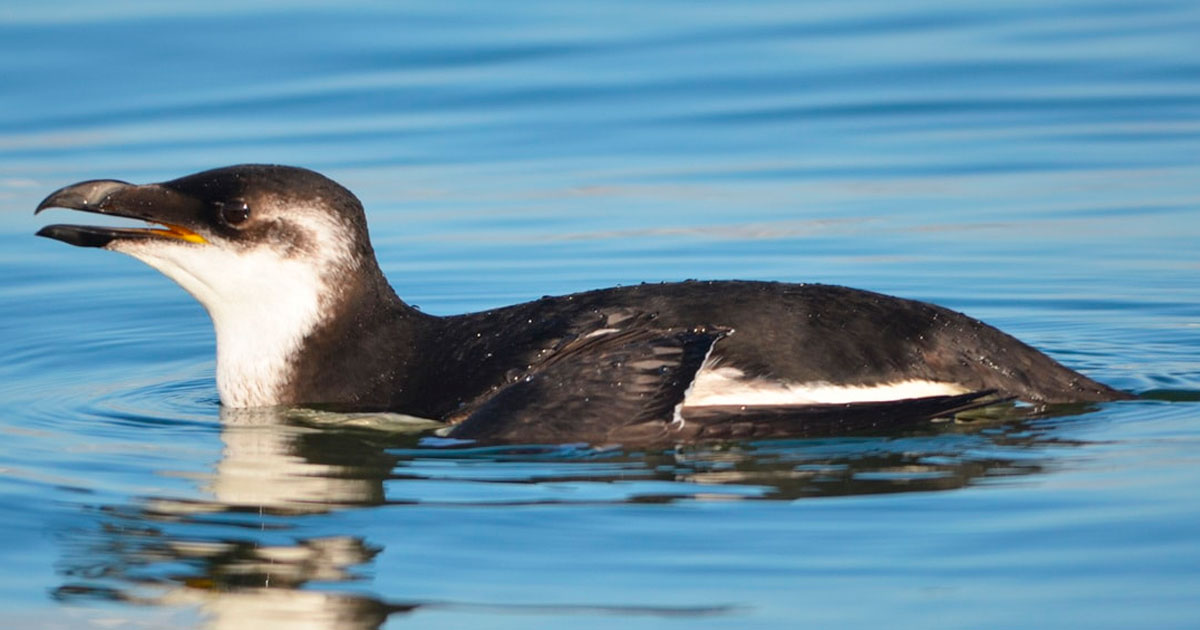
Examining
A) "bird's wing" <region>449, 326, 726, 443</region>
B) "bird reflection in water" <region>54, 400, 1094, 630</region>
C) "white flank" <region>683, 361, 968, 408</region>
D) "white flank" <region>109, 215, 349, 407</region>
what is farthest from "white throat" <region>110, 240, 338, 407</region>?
"white flank" <region>683, 361, 968, 408</region>

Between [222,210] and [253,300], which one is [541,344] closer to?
[253,300]

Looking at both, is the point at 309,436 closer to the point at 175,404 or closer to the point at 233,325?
the point at 233,325

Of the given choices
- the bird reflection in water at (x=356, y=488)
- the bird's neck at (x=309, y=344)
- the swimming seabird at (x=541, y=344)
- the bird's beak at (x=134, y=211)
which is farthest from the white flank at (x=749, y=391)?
the bird's beak at (x=134, y=211)

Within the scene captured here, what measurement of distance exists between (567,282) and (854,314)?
349 cm

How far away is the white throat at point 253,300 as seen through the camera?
7176mm

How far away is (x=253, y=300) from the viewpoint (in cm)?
724

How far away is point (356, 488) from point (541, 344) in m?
0.84

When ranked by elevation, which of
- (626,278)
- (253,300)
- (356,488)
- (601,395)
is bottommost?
(356,488)

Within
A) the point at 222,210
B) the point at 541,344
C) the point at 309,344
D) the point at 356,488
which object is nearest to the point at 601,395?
Answer: the point at 541,344

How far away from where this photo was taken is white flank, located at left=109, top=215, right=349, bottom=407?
23.5ft

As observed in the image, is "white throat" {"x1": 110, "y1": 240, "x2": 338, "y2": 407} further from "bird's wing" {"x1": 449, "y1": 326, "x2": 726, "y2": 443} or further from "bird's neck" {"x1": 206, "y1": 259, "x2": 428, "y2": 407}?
"bird's wing" {"x1": 449, "y1": 326, "x2": 726, "y2": 443}

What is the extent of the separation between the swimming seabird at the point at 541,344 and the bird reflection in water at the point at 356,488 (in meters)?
0.09

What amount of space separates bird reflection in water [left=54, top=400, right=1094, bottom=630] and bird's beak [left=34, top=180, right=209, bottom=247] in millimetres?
750

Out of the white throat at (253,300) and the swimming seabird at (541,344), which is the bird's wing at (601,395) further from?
the white throat at (253,300)
